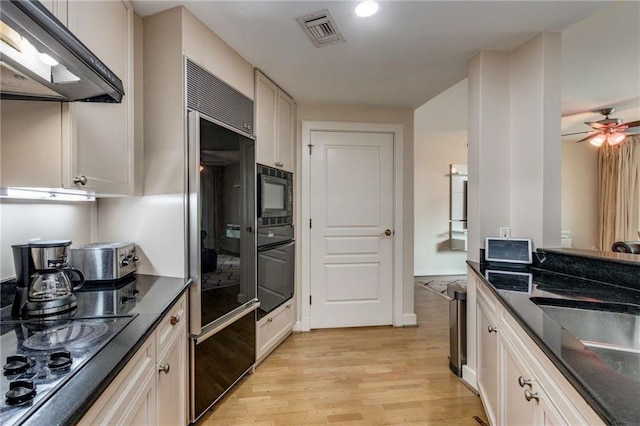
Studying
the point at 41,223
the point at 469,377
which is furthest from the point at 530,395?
the point at 41,223

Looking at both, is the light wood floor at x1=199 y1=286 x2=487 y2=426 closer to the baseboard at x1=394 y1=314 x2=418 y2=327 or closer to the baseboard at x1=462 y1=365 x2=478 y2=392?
the baseboard at x1=462 y1=365 x2=478 y2=392

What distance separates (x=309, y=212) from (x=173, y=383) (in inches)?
81.7

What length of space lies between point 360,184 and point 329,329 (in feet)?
5.12

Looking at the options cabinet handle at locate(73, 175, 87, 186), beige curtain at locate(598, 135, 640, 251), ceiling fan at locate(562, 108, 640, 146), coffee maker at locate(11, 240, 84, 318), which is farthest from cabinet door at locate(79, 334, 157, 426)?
beige curtain at locate(598, 135, 640, 251)

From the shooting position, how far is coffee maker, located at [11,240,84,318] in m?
1.17

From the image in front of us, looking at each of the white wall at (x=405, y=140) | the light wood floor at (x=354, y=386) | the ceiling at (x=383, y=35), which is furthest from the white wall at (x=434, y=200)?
the ceiling at (x=383, y=35)

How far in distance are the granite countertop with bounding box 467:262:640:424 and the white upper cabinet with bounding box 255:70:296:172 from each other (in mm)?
1787

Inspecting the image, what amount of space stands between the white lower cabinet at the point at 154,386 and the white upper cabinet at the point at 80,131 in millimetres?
682

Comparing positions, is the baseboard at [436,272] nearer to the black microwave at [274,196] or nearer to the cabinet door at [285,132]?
the black microwave at [274,196]

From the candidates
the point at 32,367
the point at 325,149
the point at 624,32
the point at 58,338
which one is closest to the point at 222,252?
the point at 58,338

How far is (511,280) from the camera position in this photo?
1.72 metres

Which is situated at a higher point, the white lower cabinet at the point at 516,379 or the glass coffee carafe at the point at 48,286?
the glass coffee carafe at the point at 48,286

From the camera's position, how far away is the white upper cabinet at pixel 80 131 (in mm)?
1140

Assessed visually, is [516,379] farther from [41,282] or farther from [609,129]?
[609,129]
